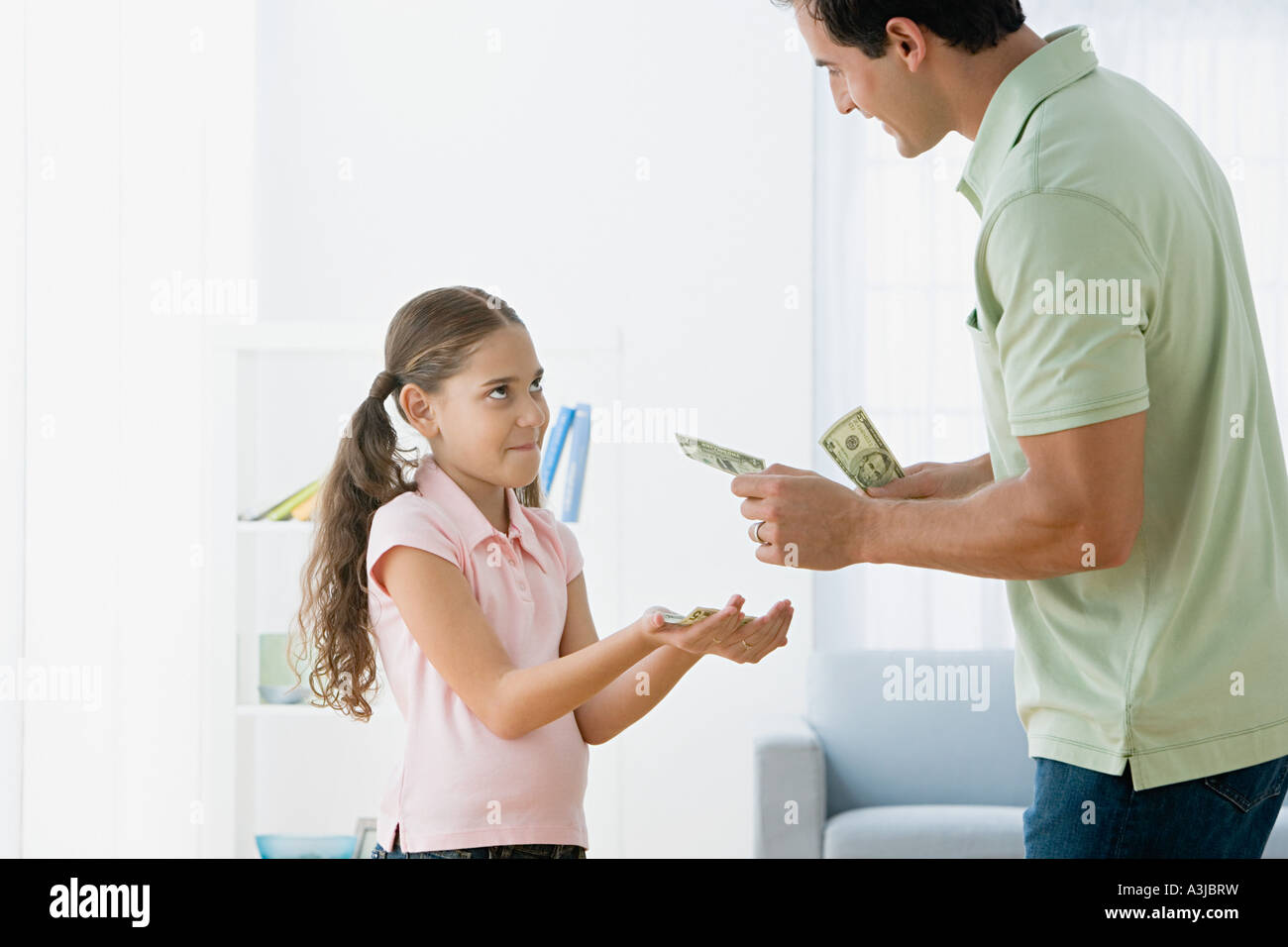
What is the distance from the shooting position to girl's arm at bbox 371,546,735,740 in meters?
1.37

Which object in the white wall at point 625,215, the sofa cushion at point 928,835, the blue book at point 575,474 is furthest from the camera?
the white wall at point 625,215

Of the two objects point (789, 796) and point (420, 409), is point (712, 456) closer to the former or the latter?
point (420, 409)

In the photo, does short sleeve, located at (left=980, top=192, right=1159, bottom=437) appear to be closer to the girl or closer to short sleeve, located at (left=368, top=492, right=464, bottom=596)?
the girl

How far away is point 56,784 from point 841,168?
2.95 m

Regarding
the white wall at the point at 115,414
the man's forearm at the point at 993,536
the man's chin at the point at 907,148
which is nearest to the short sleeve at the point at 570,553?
the man's forearm at the point at 993,536

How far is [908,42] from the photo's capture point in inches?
52.8

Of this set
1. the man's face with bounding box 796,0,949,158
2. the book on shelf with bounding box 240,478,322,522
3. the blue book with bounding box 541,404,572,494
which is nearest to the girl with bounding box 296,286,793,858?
the man's face with bounding box 796,0,949,158

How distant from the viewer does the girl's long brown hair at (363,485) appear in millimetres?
1628

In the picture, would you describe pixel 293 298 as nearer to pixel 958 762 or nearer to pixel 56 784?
pixel 56 784

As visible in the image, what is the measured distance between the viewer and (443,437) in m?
1.62

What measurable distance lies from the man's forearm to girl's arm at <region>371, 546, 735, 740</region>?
23cm

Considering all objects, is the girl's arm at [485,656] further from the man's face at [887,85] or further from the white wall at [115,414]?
the white wall at [115,414]

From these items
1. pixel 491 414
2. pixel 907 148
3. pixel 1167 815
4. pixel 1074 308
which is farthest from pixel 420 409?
pixel 1167 815
